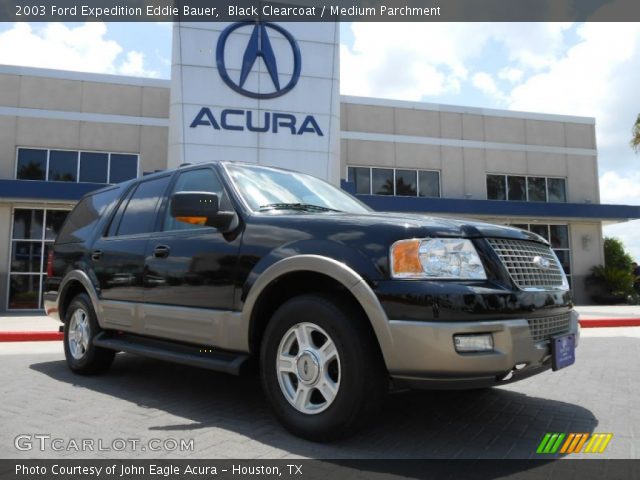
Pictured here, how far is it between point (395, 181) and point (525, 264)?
1678 cm

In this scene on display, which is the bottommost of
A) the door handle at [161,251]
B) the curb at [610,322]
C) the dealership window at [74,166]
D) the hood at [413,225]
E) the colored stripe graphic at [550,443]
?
the colored stripe graphic at [550,443]

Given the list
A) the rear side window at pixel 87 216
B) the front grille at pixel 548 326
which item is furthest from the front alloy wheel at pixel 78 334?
the front grille at pixel 548 326

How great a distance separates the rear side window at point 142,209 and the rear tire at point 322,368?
192 centimetres

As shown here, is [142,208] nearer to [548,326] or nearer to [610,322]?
[548,326]

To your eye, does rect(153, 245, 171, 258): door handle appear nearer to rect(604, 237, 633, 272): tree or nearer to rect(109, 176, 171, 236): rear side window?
rect(109, 176, 171, 236): rear side window

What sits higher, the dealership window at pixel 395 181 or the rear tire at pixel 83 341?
the dealership window at pixel 395 181

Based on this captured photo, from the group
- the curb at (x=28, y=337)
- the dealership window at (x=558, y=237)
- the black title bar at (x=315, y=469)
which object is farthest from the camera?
the dealership window at (x=558, y=237)

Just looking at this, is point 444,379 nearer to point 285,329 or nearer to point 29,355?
point 285,329

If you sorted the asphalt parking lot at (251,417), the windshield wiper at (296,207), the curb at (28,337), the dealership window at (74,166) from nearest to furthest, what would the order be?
the asphalt parking lot at (251,417)
the windshield wiper at (296,207)
the curb at (28,337)
the dealership window at (74,166)

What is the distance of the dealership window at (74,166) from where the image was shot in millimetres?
16234

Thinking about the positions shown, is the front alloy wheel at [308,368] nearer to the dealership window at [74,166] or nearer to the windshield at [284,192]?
the windshield at [284,192]

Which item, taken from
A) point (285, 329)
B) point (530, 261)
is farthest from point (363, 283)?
point (530, 261)

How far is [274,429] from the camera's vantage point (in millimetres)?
3320

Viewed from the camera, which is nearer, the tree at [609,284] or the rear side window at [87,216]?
the rear side window at [87,216]
